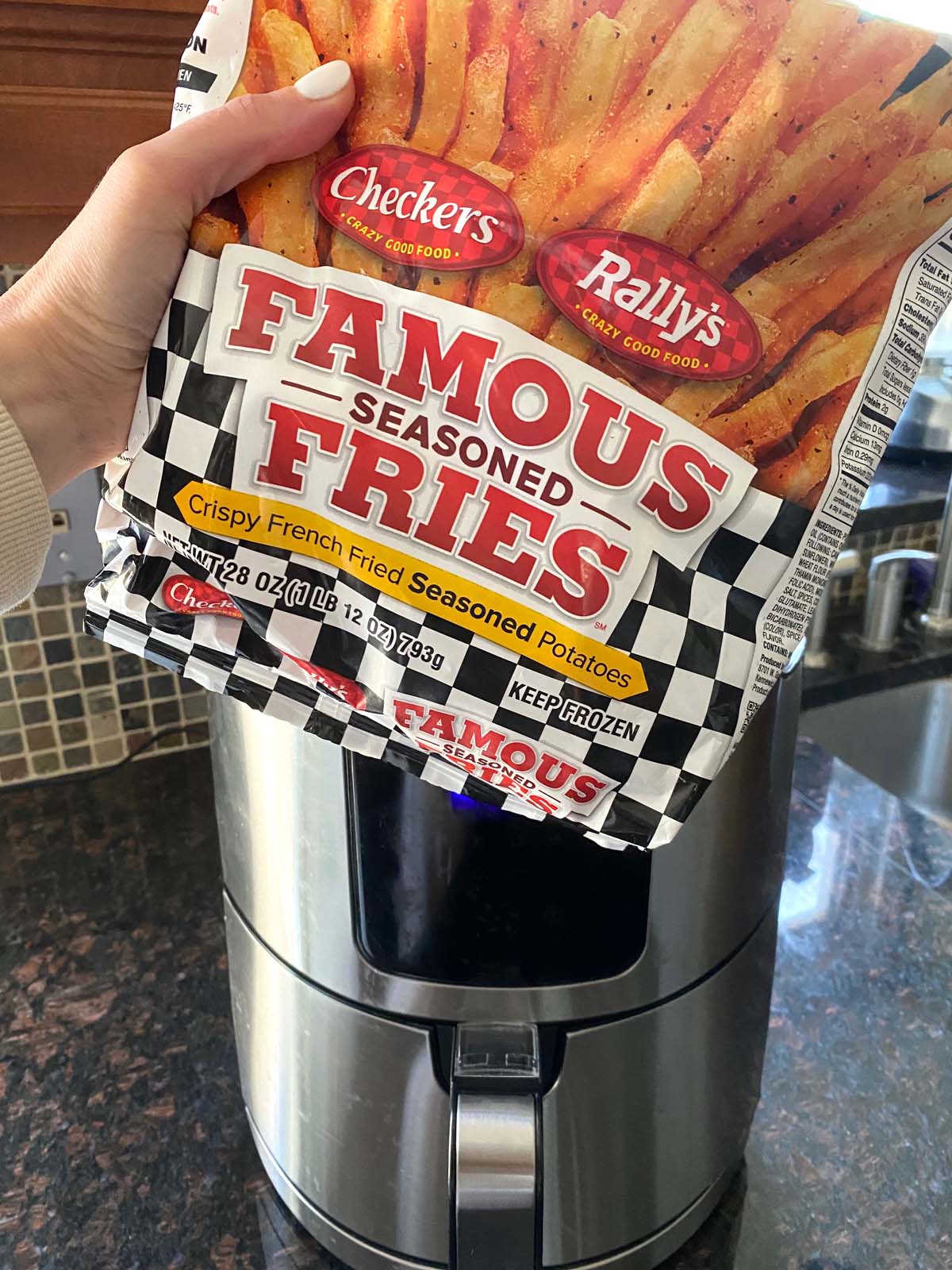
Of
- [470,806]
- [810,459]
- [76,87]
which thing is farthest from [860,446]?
[76,87]

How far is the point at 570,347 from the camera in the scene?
37cm

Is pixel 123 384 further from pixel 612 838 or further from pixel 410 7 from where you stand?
pixel 612 838

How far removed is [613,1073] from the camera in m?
0.51

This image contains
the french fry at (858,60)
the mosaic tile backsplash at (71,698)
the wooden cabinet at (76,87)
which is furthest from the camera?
the mosaic tile backsplash at (71,698)

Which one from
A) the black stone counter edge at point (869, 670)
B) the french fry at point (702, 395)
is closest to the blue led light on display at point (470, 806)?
the french fry at point (702, 395)

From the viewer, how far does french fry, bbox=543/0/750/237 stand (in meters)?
0.35

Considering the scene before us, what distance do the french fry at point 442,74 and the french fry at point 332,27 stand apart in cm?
3

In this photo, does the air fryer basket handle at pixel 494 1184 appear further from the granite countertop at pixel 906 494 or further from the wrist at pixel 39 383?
the granite countertop at pixel 906 494

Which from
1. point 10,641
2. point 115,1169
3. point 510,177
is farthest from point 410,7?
point 10,641

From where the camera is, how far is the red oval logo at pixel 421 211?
364 mm

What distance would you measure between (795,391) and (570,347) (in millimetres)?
90

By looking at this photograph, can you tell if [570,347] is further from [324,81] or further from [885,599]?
[885,599]

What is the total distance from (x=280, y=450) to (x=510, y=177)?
5.5 inches

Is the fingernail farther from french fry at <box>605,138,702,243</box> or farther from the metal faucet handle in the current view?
the metal faucet handle
